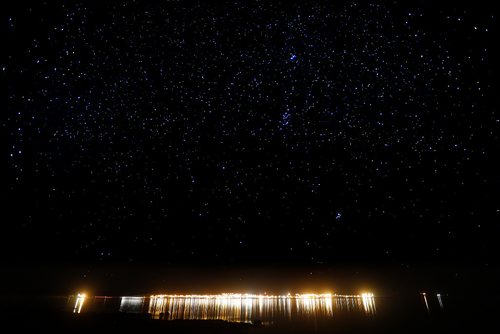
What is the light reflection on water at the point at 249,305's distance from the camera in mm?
3125

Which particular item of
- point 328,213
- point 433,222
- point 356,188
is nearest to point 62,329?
point 328,213

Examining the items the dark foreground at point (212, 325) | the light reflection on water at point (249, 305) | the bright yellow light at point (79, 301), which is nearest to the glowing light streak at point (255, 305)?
the light reflection on water at point (249, 305)

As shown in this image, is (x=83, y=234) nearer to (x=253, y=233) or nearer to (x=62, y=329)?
(x=62, y=329)

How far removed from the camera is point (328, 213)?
6.58 ft

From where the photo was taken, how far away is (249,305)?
3.43 metres

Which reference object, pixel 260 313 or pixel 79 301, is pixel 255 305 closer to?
pixel 260 313

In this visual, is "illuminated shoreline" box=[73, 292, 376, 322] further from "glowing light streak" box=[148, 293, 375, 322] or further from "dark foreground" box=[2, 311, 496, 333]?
"dark foreground" box=[2, 311, 496, 333]

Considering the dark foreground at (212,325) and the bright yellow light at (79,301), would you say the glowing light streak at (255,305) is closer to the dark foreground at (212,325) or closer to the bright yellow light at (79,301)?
the dark foreground at (212,325)

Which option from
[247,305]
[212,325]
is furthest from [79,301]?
[247,305]

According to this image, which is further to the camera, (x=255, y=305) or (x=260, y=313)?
(x=255, y=305)

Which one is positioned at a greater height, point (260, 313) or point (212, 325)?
point (260, 313)

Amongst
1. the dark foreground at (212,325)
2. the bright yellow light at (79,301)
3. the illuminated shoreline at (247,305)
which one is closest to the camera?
the dark foreground at (212,325)

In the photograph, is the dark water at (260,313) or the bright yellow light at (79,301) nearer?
the dark water at (260,313)

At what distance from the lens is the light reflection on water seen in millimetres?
3125
